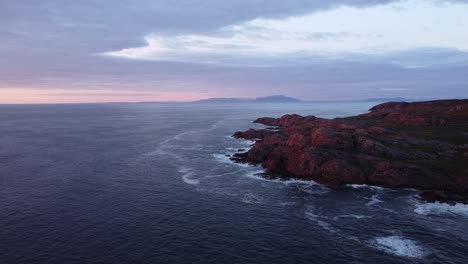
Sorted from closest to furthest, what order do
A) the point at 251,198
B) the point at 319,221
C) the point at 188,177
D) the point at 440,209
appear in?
the point at 319,221
the point at 440,209
the point at 251,198
the point at 188,177

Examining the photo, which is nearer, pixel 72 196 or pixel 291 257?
pixel 291 257

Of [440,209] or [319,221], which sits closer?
[319,221]

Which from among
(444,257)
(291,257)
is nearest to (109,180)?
(291,257)

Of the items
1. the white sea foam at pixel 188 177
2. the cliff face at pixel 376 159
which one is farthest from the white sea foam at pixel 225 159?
the white sea foam at pixel 188 177

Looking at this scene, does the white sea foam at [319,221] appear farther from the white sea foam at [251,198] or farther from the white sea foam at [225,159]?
the white sea foam at [225,159]

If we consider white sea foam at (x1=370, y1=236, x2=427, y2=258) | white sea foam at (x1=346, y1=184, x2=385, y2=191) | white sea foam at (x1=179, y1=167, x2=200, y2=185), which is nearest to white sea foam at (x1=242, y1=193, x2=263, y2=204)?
white sea foam at (x1=179, y1=167, x2=200, y2=185)

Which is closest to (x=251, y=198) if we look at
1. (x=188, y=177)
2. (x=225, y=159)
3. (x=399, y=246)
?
(x=188, y=177)

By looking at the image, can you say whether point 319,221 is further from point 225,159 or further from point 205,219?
→ point 225,159

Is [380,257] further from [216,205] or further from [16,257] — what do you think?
[16,257]
